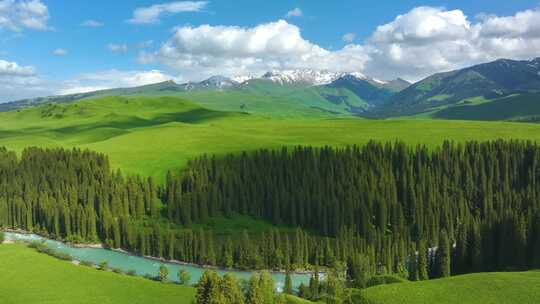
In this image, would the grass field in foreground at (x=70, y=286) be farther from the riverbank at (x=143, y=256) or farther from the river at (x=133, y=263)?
the riverbank at (x=143, y=256)

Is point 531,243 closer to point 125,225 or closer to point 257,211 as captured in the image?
point 257,211

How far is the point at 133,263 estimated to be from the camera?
143 m

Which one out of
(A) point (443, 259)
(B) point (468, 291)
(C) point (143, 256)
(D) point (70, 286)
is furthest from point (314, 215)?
(B) point (468, 291)

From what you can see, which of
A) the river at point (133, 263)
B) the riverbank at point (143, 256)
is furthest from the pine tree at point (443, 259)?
the river at point (133, 263)

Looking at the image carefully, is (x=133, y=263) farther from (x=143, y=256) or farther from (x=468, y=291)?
(x=468, y=291)

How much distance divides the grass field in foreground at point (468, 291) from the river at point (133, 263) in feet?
162

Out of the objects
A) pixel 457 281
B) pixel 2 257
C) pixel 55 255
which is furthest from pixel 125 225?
pixel 457 281

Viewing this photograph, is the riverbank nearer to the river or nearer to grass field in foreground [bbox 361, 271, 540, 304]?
the river

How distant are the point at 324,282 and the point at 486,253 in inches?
1856

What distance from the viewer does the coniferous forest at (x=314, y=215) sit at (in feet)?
419

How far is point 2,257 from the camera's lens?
420ft

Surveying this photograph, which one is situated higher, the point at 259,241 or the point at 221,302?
the point at 221,302

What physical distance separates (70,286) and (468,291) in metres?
Result: 81.6

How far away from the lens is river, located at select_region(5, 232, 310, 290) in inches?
5103
